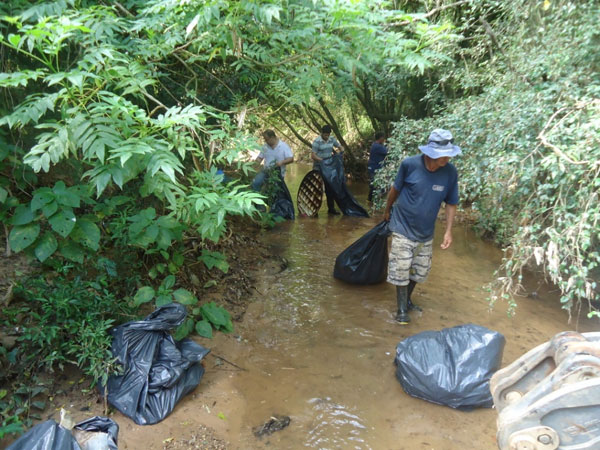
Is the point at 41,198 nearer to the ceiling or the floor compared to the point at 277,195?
nearer to the ceiling

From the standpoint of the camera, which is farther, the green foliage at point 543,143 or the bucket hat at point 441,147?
the bucket hat at point 441,147

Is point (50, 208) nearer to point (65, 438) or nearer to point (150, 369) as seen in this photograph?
point (150, 369)

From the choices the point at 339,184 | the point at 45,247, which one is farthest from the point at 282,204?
the point at 45,247

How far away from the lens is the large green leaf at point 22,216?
229 cm

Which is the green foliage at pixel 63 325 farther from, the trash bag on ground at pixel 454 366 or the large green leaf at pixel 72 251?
the trash bag on ground at pixel 454 366

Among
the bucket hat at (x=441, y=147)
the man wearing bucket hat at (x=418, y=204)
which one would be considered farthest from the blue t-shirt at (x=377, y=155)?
the bucket hat at (x=441, y=147)

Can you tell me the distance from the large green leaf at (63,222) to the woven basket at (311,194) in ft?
16.2

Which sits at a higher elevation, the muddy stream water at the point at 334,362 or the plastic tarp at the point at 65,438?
the plastic tarp at the point at 65,438

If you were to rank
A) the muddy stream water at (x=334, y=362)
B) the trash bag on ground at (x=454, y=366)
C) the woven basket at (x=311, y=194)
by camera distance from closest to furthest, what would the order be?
the muddy stream water at (x=334, y=362), the trash bag on ground at (x=454, y=366), the woven basket at (x=311, y=194)

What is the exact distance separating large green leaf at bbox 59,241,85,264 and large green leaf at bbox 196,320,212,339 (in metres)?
0.90

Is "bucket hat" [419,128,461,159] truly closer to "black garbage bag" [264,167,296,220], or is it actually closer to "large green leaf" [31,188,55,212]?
"large green leaf" [31,188,55,212]

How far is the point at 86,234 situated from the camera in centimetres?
244

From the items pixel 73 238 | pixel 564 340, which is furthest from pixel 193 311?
pixel 564 340

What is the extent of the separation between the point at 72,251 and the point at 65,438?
139 centimetres
